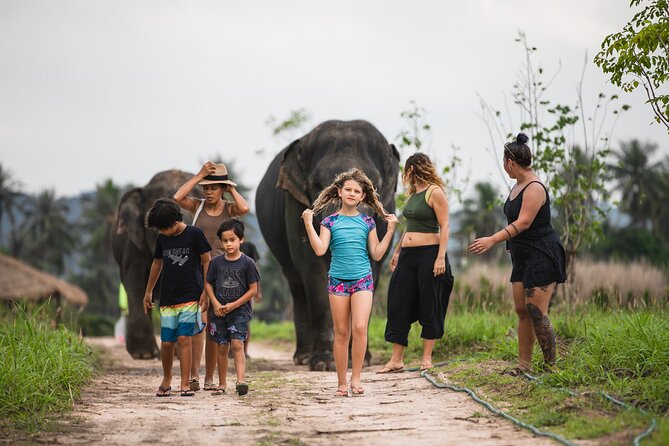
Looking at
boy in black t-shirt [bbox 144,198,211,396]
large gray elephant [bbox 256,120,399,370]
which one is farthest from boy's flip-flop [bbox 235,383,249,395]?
large gray elephant [bbox 256,120,399,370]

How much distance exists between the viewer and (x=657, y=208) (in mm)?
73062

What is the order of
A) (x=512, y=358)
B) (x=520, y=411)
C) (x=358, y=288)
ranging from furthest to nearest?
(x=512, y=358)
(x=358, y=288)
(x=520, y=411)

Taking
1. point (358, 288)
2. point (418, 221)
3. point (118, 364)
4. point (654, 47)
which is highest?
point (654, 47)

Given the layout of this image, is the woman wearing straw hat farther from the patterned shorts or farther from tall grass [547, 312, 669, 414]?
tall grass [547, 312, 669, 414]

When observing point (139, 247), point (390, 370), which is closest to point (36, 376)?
point (390, 370)

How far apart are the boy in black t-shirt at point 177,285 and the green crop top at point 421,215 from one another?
221cm

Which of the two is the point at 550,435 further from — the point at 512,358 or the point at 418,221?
A: the point at 418,221

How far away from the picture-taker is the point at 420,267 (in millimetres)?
9828

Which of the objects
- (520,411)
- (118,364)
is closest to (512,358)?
(520,411)

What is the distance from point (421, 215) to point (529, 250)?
1.77 m

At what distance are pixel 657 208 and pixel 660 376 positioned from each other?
229ft

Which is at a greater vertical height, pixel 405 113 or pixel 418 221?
pixel 405 113

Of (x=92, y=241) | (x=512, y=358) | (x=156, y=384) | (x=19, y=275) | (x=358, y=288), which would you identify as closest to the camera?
(x=358, y=288)

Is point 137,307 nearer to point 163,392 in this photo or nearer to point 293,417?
point 163,392
